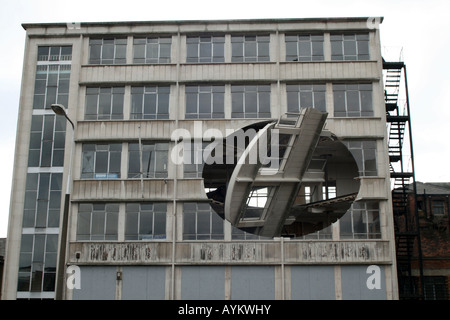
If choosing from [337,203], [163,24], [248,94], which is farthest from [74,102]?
[337,203]

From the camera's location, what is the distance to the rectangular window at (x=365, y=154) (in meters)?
32.6

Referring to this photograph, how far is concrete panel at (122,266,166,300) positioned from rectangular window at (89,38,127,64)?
45.0ft

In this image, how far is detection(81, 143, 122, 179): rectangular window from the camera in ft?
109

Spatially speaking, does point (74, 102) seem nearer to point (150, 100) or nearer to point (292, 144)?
point (150, 100)

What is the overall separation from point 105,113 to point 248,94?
936cm

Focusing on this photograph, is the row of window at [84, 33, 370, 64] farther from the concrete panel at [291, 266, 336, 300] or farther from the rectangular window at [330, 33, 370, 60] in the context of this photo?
the concrete panel at [291, 266, 336, 300]

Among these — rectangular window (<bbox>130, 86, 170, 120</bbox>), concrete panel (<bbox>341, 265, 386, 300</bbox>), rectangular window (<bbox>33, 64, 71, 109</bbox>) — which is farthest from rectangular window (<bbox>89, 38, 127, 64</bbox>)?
concrete panel (<bbox>341, 265, 386, 300</bbox>)

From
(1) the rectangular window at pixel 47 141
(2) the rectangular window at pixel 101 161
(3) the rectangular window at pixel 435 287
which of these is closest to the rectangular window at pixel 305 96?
(2) the rectangular window at pixel 101 161

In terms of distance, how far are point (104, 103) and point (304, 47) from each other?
44.8ft

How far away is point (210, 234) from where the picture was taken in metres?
31.6

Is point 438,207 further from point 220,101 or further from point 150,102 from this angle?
point 150,102

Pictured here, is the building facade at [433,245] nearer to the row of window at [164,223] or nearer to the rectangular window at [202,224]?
the row of window at [164,223]

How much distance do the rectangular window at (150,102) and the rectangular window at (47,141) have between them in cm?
475
